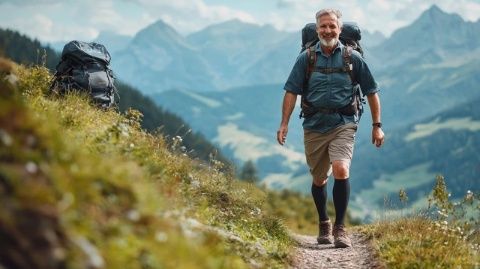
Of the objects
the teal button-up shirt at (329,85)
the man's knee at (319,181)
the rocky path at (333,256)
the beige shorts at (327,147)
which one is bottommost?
the rocky path at (333,256)

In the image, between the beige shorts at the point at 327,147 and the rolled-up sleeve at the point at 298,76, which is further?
the rolled-up sleeve at the point at 298,76

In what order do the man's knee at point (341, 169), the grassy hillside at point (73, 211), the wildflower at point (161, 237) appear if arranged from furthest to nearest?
the man's knee at point (341, 169) < the wildflower at point (161, 237) < the grassy hillside at point (73, 211)

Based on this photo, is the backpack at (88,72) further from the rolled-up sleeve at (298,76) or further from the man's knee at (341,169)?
the man's knee at (341,169)

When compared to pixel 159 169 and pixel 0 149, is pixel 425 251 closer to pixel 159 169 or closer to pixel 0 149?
pixel 159 169

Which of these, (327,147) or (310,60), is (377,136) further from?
(310,60)

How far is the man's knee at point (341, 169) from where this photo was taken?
859 cm

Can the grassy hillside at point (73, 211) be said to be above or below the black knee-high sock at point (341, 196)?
below

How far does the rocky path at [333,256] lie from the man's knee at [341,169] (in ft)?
3.82

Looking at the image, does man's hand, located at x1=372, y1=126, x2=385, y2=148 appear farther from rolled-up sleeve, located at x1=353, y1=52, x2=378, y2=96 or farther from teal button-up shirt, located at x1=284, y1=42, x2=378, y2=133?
rolled-up sleeve, located at x1=353, y1=52, x2=378, y2=96

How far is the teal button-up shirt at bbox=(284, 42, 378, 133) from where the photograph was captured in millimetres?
8727

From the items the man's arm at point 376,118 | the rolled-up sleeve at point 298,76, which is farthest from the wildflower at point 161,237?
the man's arm at point 376,118

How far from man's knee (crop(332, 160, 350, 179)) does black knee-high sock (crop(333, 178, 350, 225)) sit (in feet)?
0.35

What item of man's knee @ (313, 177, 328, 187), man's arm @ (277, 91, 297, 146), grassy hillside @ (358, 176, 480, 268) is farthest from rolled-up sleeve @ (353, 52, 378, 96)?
grassy hillside @ (358, 176, 480, 268)

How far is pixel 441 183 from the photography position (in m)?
7.61
